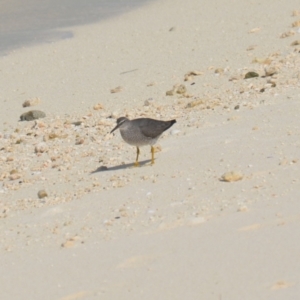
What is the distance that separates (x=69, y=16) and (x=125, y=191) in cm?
1079

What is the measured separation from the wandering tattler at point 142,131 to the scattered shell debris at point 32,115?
104 inches

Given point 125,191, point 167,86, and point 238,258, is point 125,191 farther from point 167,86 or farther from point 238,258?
point 167,86

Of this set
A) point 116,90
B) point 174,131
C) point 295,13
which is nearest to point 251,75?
point 116,90

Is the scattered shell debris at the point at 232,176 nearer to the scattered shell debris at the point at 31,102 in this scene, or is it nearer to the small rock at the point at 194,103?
the small rock at the point at 194,103

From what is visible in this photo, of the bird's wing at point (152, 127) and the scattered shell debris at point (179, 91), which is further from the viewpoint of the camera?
the scattered shell debris at point (179, 91)

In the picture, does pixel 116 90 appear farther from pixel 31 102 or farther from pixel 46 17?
pixel 46 17

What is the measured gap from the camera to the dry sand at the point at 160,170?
5.12m

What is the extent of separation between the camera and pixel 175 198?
20.9ft

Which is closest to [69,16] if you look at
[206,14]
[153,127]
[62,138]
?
[206,14]

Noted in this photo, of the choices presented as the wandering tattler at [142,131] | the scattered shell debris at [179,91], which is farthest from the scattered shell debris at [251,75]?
the wandering tattler at [142,131]

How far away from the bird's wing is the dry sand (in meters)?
0.25

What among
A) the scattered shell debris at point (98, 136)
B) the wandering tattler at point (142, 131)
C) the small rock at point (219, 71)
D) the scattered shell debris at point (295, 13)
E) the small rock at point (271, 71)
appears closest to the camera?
the scattered shell debris at point (98, 136)

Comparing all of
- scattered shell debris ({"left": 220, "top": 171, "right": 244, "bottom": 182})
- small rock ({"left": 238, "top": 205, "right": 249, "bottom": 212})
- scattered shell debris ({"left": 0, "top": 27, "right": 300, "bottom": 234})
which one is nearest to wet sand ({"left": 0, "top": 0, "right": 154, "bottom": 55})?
scattered shell debris ({"left": 0, "top": 27, "right": 300, "bottom": 234})

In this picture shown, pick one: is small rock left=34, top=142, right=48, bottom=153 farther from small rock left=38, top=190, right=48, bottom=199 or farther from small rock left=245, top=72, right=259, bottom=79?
small rock left=245, top=72, right=259, bottom=79
